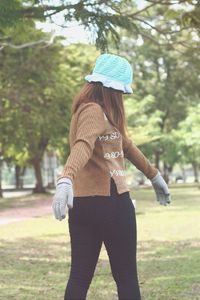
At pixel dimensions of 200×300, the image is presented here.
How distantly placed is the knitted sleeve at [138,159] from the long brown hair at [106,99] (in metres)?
0.26

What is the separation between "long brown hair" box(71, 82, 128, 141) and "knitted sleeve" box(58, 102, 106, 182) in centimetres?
7

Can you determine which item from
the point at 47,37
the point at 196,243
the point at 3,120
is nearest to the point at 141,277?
the point at 196,243

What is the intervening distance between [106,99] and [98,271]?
4791 millimetres

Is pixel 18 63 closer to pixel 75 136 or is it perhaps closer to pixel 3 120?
pixel 3 120

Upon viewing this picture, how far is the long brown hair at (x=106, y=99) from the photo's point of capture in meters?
3.78

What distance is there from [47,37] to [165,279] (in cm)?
1329

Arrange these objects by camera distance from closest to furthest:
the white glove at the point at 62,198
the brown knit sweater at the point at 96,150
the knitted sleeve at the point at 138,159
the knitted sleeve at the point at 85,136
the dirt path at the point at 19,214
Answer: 1. the white glove at the point at 62,198
2. the knitted sleeve at the point at 85,136
3. the brown knit sweater at the point at 96,150
4. the knitted sleeve at the point at 138,159
5. the dirt path at the point at 19,214

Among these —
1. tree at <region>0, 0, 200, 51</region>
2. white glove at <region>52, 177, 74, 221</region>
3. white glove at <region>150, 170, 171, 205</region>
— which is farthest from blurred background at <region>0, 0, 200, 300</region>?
white glove at <region>52, 177, 74, 221</region>

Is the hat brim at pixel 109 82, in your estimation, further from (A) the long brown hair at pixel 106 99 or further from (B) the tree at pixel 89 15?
(B) the tree at pixel 89 15

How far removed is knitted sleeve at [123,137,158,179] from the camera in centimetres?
409

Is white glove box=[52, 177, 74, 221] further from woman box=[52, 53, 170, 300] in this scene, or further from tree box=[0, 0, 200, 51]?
tree box=[0, 0, 200, 51]

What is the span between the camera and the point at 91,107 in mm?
3691

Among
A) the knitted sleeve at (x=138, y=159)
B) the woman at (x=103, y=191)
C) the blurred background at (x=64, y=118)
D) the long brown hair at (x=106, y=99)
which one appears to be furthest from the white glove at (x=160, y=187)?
the blurred background at (x=64, y=118)

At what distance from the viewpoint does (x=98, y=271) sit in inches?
323
